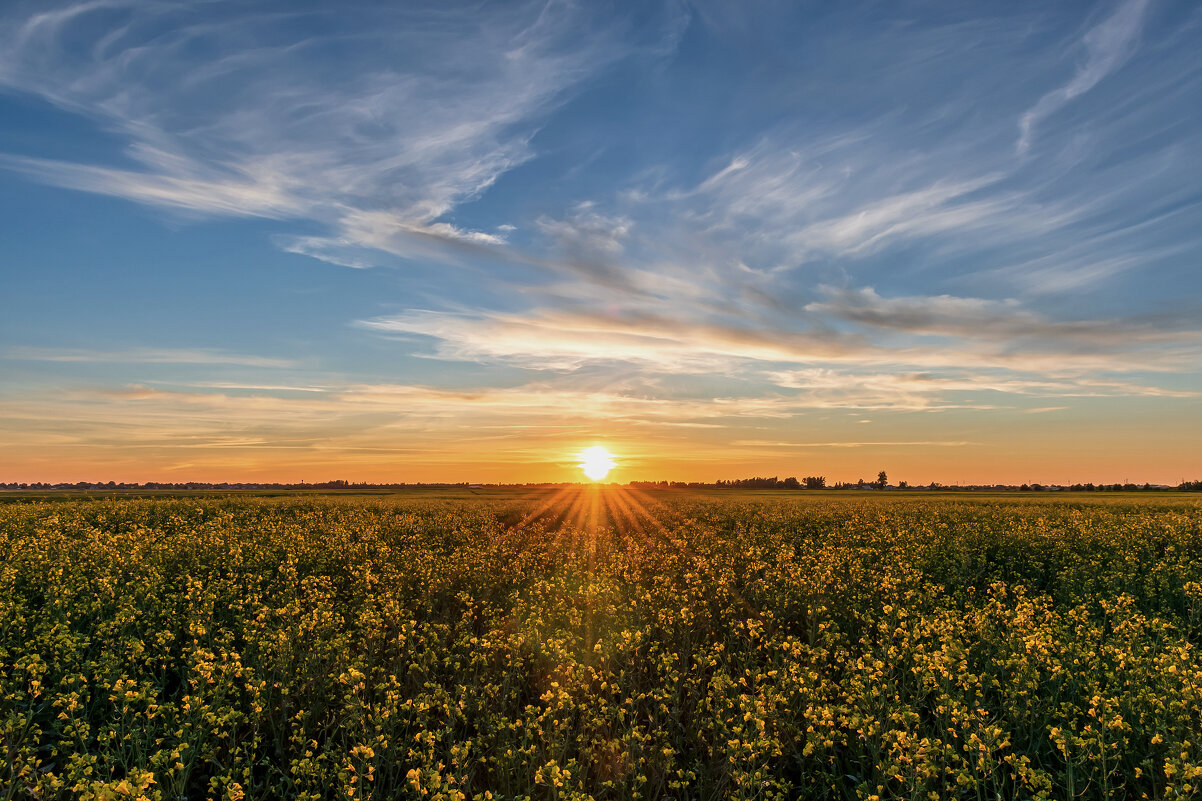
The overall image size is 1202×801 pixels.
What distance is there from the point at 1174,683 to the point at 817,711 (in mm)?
5070

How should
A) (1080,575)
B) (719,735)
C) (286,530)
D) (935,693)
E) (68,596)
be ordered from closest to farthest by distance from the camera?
1. (719,735)
2. (935,693)
3. (68,596)
4. (1080,575)
5. (286,530)

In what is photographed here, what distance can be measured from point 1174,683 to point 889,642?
368cm

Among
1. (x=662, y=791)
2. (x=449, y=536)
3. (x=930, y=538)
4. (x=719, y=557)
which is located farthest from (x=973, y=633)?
(x=449, y=536)

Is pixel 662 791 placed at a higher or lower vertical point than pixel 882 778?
lower

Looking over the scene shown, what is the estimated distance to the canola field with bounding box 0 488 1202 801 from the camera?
730 cm

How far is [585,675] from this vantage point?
983 cm

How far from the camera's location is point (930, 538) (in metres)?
27.0

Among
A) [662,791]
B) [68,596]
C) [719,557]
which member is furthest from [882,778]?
[68,596]

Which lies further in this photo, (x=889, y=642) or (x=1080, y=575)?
(x=1080, y=575)

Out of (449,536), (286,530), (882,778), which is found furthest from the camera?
(449,536)

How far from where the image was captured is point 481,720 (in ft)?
28.7

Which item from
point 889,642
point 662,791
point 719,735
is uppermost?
point 889,642

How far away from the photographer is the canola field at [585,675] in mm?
7301

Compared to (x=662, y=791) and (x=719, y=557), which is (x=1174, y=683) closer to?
(x=662, y=791)
